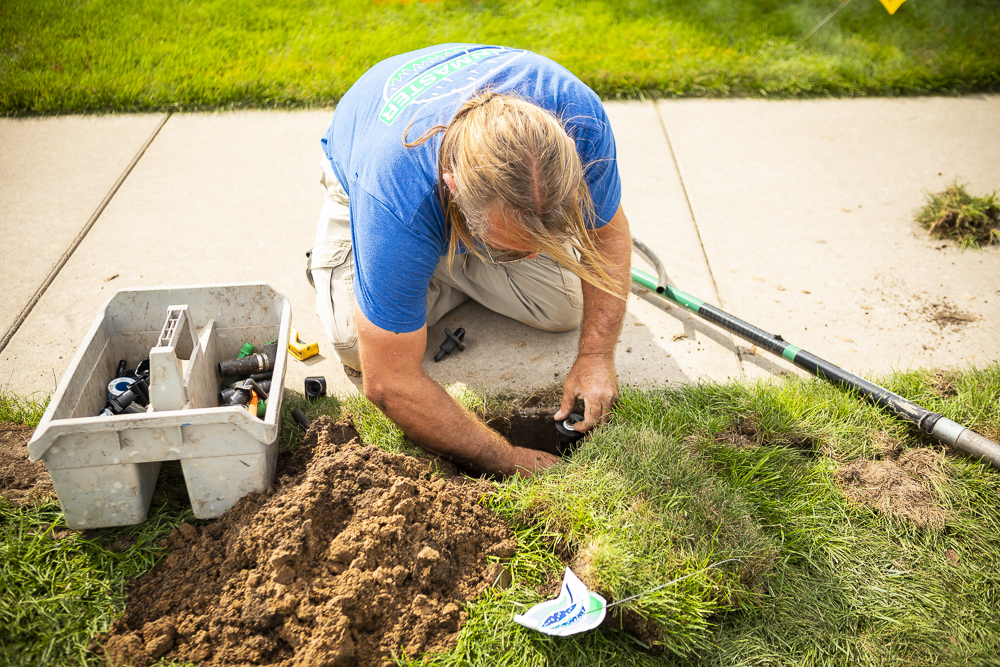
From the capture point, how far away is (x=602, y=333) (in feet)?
8.34

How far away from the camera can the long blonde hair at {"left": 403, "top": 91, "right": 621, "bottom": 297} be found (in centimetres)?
173

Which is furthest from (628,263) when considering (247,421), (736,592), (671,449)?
(247,421)

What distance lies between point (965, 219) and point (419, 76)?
310 cm

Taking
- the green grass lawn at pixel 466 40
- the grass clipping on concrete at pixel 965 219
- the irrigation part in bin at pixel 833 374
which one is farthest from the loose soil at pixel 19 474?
the grass clipping on concrete at pixel 965 219

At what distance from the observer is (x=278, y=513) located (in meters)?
1.95

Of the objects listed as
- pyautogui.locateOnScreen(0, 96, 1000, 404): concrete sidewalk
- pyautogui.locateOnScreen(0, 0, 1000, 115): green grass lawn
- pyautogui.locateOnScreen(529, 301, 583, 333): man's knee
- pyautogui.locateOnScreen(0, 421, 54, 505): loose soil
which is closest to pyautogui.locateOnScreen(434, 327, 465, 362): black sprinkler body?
pyautogui.locateOnScreen(0, 96, 1000, 404): concrete sidewalk

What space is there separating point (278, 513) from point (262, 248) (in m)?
1.89

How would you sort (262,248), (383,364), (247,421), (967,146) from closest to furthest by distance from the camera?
(247,421) → (383,364) → (262,248) → (967,146)

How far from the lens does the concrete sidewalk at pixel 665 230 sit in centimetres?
296

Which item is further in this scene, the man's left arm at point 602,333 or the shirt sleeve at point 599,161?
the man's left arm at point 602,333

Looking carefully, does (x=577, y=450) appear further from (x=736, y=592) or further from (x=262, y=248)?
(x=262, y=248)

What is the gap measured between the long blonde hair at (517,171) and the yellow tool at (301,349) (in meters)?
1.30

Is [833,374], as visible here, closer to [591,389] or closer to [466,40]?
[591,389]

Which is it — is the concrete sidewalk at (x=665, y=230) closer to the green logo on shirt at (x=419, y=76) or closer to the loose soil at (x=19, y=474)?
the loose soil at (x=19, y=474)
